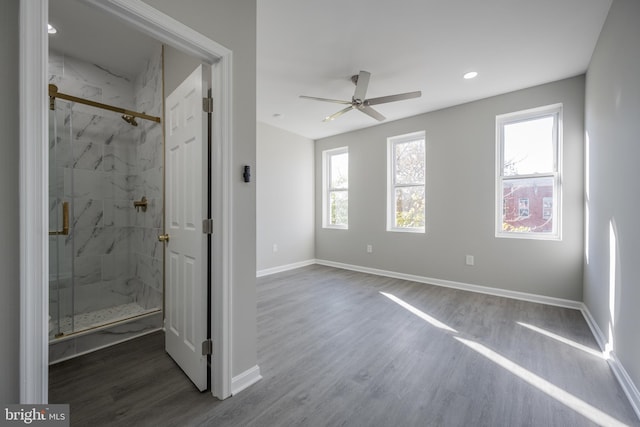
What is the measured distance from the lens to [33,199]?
957 millimetres

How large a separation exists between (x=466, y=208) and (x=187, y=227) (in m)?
3.68

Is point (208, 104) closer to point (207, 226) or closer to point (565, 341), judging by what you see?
point (207, 226)

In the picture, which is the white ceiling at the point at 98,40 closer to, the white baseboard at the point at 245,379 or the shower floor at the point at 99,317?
the shower floor at the point at 99,317

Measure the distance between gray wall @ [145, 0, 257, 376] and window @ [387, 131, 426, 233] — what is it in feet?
11.0

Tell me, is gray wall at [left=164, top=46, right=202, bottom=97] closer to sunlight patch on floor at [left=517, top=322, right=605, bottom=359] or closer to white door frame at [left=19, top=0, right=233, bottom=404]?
white door frame at [left=19, top=0, right=233, bottom=404]

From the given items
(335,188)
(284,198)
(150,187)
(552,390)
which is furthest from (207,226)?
(335,188)

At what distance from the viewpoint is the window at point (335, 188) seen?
5.46 metres

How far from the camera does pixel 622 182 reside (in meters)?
1.82

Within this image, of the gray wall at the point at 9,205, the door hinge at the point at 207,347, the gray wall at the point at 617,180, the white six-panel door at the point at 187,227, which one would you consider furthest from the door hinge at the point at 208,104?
the gray wall at the point at 617,180

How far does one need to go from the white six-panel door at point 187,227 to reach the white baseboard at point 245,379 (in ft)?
0.63

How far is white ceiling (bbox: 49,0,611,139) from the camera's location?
2.09 metres

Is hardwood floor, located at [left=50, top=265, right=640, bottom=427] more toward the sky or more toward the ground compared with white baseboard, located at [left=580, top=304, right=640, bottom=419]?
more toward the ground

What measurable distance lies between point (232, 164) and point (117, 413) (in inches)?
62.0

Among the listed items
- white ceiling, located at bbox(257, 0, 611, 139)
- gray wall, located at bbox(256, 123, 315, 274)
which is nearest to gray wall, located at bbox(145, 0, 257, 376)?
white ceiling, located at bbox(257, 0, 611, 139)
